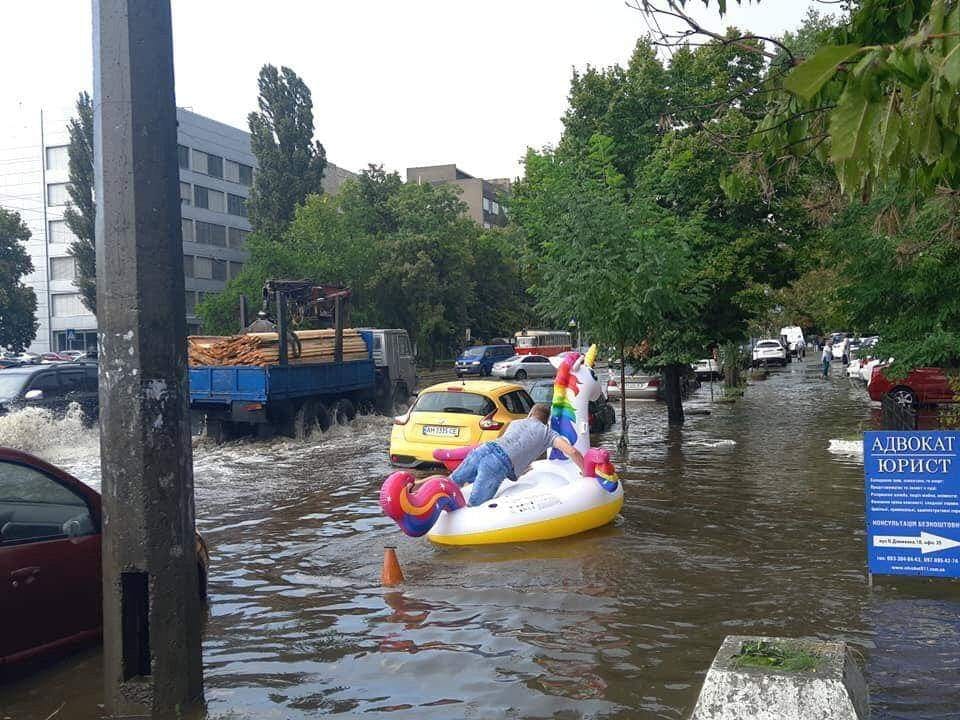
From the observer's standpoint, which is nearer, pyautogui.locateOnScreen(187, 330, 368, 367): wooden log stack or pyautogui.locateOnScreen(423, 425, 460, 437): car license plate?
pyautogui.locateOnScreen(423, 425, 460, 437): car license plate

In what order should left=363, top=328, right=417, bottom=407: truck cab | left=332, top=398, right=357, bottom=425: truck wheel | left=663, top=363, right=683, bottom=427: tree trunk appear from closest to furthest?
left=663, top=363, right=683, bottom=427: tree trunk, left=332, top=398, right=357, bottom=425: truck wheel, left=363, top=328, right=417, bottom=407: truck cab

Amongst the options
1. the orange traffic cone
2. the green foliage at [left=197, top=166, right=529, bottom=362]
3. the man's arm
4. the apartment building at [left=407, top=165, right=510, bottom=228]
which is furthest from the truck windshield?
the apartment building at [left=407, top=165, right=510, bottom=228]

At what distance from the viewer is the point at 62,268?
69.6 m

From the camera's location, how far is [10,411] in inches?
671

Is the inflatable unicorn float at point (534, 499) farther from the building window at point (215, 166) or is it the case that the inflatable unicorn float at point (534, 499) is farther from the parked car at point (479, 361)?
the building window at point (215, 166)

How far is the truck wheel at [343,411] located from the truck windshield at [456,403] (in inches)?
263

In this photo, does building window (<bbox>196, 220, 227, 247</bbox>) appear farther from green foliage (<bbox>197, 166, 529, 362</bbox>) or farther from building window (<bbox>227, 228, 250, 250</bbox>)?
green foliage (<bbox>197, 166, 529, 362</bbox>)

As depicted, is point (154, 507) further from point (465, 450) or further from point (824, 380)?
point (824, 380)

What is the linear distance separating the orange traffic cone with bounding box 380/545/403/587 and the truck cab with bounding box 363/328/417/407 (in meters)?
15.8

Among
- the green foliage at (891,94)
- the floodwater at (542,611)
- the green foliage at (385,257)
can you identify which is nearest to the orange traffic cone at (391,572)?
the floodwater at (542,611)

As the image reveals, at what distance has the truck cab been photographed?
24344 mm

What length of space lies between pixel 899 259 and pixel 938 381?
47.2ft

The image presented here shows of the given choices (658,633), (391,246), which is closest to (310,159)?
(391,246)

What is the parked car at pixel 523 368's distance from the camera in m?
41.9
